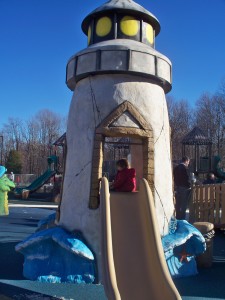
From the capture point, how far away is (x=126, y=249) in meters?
4.64

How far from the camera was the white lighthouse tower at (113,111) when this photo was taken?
5820 mm

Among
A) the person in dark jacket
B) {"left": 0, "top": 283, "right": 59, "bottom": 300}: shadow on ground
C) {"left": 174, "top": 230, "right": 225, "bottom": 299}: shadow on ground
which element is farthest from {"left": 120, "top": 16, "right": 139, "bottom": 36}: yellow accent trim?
{"left": 0, "top": 283, "right": 59, "bottom": 300}: shadow on ground

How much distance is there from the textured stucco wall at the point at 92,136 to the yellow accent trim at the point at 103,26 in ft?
3.46

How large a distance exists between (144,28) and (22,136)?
47.8 m

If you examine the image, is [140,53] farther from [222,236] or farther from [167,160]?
[222,236]

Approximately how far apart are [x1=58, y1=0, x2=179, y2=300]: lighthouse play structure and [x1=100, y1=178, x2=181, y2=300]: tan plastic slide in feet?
0.19

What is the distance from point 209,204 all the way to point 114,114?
5075 mm

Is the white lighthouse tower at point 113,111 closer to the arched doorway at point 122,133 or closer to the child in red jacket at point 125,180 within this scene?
the arched doorway at point 122,133

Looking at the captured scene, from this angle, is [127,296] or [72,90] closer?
[127,296]

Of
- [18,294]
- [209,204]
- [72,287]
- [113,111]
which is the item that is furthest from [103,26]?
[209,204]

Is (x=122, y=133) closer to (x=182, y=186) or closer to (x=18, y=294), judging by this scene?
(x=18, y=294)

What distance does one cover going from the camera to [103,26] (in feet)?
21.6

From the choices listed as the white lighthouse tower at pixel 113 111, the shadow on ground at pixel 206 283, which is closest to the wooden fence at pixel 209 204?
the shadow on ground at pixel 206 283

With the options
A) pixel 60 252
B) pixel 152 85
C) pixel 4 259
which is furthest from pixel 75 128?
pixel 4 259
